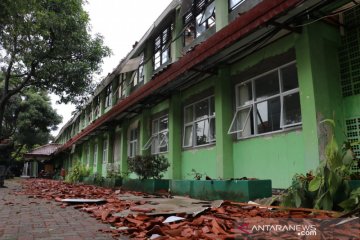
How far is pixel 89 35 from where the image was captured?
1505cm

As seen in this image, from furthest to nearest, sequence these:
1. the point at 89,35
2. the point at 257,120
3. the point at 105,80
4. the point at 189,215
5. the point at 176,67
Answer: the point at 105,80
the point at 89,35
the point at 176,67
the point at 257,120
the point at 189,215

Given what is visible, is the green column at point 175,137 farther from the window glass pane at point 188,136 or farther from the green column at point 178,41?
the green column at point 178,41

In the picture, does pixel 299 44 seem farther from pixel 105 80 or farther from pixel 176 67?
pixel 105 80

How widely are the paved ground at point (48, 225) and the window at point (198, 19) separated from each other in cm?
723

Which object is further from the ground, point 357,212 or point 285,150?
point 285,150

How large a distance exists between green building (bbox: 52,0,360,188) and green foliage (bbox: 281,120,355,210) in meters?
1.41

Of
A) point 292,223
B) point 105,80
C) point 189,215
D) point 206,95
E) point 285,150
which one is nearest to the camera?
point 292,223

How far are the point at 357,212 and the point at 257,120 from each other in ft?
15.1

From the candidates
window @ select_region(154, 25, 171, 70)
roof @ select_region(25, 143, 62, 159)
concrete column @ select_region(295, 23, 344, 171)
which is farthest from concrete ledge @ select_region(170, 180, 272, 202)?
roof @ select_region(25, 143, 62, 159)

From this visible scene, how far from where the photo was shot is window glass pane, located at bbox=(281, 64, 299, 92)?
7.25m

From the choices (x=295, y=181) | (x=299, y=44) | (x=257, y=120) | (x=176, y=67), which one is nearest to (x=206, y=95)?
(x=176, y=67)

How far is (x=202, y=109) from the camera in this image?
420 inches

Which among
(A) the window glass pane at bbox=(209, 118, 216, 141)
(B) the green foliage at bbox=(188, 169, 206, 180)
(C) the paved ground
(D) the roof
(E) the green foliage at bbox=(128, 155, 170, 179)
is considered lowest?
(C) the paved ground

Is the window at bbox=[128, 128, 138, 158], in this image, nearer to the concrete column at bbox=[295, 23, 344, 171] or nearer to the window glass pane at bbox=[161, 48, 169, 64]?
the window glass pane at bbox=[161, 48, 169, 64]
